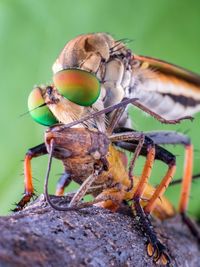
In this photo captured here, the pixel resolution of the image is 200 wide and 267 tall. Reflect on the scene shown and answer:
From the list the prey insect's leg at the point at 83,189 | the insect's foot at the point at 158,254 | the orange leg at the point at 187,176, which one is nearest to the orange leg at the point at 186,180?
the orange leg at the point at 187,176

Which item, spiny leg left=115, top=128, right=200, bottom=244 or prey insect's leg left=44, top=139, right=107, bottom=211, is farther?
spiny leg left=115, top=128, right=200, bottom=244

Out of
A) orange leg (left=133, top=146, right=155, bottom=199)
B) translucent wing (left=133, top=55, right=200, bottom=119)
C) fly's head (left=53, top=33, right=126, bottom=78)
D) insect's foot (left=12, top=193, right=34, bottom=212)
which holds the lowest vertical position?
insect's foot (left=12, top=193, right=34, bottom=212)

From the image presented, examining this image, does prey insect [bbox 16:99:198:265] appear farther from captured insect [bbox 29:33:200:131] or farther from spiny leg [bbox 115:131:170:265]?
captured insect [bbox 29:33:200:131]

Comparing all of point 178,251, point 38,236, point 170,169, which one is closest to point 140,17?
point 170,169

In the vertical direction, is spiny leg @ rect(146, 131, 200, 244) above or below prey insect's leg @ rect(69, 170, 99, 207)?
below

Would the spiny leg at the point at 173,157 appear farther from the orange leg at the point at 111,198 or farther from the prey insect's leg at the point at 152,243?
the prey insect's leg at the point at 152,243

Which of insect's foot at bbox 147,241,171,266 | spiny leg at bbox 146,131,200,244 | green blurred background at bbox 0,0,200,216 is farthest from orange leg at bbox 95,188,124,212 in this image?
green blurred background at bbox 0,0,200,216

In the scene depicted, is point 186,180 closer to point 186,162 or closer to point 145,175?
point 186,162

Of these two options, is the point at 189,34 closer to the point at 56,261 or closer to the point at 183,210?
the point at 183,210
